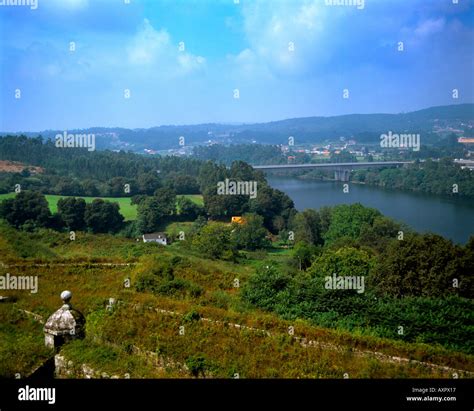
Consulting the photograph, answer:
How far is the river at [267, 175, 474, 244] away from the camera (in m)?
31.9

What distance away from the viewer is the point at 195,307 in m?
7.23

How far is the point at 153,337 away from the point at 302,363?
182cm

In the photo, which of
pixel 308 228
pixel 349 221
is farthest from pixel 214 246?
pixel 349 221

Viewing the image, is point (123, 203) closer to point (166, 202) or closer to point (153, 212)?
point (166, 202)

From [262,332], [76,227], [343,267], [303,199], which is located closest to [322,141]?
[303,199]

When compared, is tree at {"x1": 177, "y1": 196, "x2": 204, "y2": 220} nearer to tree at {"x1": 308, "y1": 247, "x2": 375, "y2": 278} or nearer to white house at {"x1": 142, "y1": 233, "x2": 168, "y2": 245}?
white house at {"x1": 142, "y1": 233, "x2": 168, "y2": 245}

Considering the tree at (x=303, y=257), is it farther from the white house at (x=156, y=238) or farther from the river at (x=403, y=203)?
the river at (x=403, y=203)

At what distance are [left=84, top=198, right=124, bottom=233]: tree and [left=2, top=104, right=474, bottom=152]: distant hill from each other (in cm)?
6003

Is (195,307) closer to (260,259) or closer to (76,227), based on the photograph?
(260,259)

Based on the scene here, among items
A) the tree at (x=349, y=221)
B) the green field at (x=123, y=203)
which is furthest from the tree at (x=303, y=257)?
the green field at (x=123, y=203)

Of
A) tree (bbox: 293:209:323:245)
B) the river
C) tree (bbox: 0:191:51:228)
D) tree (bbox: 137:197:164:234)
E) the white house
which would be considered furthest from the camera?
the river

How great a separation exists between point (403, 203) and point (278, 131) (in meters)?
88.2

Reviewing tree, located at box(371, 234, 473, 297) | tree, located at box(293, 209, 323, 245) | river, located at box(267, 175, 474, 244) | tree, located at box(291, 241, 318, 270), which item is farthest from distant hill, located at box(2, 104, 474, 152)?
tree, located at box(371, 234, 473, 297)

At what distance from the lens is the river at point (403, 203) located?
31.9 m
